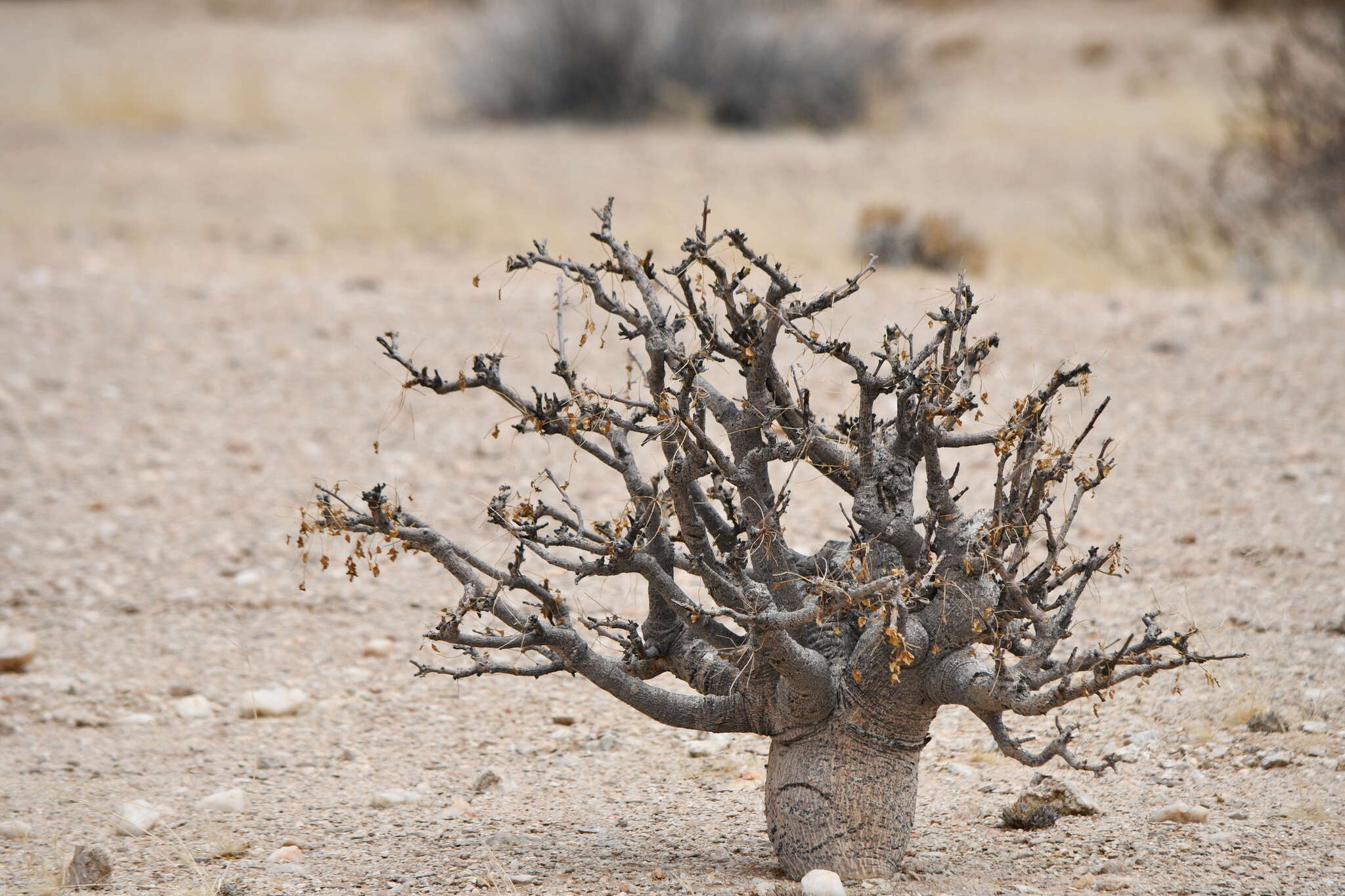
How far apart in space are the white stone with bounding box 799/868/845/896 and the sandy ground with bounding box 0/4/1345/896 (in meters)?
0.18

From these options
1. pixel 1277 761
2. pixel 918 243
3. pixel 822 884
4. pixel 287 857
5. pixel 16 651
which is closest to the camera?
pixel 822 884

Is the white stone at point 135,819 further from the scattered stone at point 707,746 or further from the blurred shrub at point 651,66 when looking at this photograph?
the blurred shrub at point 651,66

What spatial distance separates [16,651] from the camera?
13.5ft

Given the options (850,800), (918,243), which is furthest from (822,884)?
(918,243)

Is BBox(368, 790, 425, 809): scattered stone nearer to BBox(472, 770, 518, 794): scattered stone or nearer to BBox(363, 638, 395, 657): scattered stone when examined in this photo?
BBox(472, 770, 518, 794): scattered stone

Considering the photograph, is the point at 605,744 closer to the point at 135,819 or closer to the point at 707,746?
the point at 707,746

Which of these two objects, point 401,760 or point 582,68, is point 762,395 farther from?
point 582,68

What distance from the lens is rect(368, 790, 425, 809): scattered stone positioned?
10.8ft

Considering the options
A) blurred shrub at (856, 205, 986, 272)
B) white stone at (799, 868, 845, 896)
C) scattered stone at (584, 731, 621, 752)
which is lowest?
scattered stone at (584, 731, 621, 752)

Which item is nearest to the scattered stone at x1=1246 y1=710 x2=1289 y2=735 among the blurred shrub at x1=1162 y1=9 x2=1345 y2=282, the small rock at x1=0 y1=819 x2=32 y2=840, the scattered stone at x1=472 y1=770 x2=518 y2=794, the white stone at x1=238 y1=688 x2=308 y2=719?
the scattered stone at x1=472 y1=770 x2=518 y2=794

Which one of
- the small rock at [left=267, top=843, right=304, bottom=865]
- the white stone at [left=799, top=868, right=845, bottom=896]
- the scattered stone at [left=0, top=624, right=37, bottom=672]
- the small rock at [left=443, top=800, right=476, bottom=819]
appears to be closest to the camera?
the white stone at [left=799, top=868, right=845, bottom=896]

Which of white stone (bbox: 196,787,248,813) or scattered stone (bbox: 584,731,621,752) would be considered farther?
scattered stone (bbox: 584,731,621,752)

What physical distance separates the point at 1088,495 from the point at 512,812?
2738 millimetres

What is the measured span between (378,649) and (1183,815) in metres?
2.48
